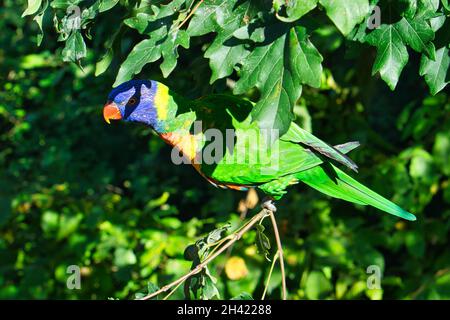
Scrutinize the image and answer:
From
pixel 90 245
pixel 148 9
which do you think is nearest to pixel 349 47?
pixel 148 9

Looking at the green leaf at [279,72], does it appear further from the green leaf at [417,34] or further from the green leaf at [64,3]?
the green leaf at [64,3]

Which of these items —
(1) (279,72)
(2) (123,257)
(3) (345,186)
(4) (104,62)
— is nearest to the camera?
(1) (279,72)

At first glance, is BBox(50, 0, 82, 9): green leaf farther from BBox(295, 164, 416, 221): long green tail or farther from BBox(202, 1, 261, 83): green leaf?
BBox(295, 164, 416, 221): long green tail

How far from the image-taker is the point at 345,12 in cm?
96

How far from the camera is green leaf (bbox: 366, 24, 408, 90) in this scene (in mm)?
1147

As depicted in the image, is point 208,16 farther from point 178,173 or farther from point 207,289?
point 178,173

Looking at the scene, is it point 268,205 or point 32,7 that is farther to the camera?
point 268,205

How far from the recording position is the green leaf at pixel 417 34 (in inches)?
44.9

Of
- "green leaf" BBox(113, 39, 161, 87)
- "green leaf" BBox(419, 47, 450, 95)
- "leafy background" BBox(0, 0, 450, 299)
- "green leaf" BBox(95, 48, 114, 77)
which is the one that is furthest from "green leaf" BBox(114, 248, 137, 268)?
"green leaf" BBox(419, 47, 450, 95)

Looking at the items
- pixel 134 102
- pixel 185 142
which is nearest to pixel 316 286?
pixel 185 142

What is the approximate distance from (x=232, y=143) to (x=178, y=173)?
219 cm

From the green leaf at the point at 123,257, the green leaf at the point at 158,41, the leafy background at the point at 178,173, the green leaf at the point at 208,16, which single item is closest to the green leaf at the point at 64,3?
the leafy background at the point at 178,173

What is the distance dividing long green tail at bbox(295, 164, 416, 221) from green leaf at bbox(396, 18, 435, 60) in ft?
1.45

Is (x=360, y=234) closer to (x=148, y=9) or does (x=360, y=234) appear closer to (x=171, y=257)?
(x=171, y=257)
